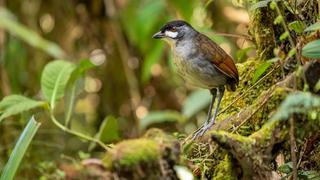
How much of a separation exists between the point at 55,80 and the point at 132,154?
1.80 m

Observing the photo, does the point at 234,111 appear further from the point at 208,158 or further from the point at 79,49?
the point at 79,49

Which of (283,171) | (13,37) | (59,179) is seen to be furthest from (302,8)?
(13,37)

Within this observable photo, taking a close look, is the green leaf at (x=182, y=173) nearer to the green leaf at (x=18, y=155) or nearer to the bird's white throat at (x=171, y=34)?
the green leaf at (x=18, y=155)

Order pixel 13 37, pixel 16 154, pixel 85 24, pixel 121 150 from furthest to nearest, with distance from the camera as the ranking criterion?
pixel 85 24 < pixel 13 37 < pixel 16 154 < pixel 121 150

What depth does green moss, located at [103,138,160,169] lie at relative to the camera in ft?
6.69

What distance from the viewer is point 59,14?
6.64 m

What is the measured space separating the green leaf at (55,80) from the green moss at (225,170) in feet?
4.27

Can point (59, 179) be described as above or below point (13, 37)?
below

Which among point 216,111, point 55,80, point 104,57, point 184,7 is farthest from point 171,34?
point 104,57

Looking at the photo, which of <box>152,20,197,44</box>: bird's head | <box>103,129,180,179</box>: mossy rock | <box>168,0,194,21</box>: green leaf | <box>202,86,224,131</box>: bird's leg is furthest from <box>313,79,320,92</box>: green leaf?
<box>168,0,194,21</box>: green leaf

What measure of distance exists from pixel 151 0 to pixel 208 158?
307cm

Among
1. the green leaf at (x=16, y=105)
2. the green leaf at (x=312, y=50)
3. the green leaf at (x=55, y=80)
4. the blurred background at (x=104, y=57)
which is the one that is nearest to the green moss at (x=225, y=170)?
the green leaf at (x=312, y=50)

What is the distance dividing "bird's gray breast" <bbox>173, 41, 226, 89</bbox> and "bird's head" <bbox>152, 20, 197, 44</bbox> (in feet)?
0.30

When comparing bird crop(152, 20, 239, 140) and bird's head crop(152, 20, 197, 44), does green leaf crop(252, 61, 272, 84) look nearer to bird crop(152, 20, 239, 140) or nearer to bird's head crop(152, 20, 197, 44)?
bird crop(152, 20, 239, 140)
